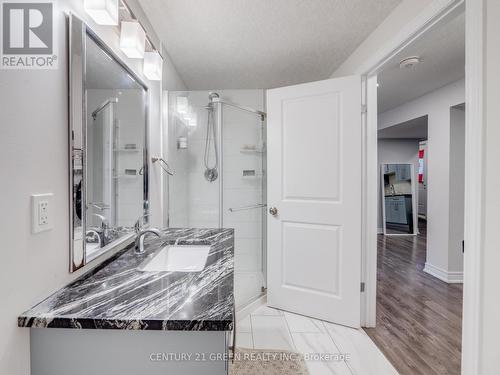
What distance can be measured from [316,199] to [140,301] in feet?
5.50

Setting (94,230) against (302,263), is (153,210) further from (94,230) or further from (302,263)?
(302,263)

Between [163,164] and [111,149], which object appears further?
[163,164]

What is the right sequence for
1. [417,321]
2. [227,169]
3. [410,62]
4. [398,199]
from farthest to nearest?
1. [398,199]
2. [227,169]
3. [410,62]
4. [417,321]

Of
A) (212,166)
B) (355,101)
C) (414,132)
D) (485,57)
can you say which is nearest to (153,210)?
(212,166)

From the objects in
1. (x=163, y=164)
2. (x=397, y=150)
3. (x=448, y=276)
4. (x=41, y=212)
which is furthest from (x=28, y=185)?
(x=397, y=150)

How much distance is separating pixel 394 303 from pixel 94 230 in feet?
8.75

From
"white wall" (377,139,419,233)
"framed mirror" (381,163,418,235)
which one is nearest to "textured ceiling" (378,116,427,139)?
"white wall" (377,139,419,233)

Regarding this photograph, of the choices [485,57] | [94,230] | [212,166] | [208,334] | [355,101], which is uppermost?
[355,101]

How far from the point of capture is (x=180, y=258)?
5.21 feet

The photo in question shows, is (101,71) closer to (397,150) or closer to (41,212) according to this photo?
(41,212)

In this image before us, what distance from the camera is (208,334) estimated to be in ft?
2.45

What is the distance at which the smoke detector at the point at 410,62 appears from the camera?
244cm

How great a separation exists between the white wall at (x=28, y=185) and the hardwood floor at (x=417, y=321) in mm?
2006

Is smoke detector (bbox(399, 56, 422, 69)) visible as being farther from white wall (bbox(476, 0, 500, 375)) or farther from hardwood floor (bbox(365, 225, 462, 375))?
hardwood floor (bbox(365, 225, 462, 375))
